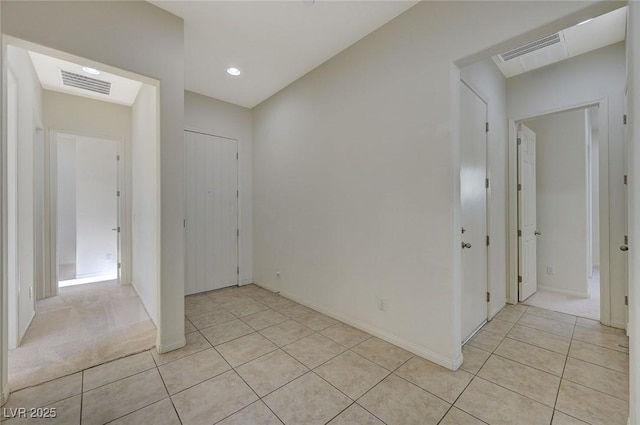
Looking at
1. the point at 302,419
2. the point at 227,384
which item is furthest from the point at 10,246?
the point at 302,419

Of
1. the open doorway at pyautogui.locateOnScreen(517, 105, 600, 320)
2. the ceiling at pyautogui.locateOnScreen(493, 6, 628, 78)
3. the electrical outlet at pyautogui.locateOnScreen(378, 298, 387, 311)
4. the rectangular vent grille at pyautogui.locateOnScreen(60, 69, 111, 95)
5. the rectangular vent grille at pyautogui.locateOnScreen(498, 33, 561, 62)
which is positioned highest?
the rectangular vent grille at pyautogui.locateOnScreen(60, 69, 111, 95)

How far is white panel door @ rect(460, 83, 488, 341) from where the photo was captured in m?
2.41

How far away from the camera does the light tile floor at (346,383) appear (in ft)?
5.24

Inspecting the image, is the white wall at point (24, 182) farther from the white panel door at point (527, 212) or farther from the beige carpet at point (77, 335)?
the white panel door at point (527, 212)

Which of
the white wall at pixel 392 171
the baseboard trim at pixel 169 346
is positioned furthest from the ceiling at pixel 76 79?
the baseboard trim at pixel 169 346

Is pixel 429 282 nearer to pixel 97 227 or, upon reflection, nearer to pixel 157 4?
pixel 157 4

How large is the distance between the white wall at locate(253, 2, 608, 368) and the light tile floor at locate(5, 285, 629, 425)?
0.33 m

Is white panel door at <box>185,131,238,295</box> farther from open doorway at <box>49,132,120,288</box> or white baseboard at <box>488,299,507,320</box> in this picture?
white baseboard at <box>488,299,507,320</box>

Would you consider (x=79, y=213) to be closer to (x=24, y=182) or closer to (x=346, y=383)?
(x=24, y=182)

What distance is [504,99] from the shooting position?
11.0ft

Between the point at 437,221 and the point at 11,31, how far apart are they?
3.19m

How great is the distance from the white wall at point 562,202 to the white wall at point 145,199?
494 cm

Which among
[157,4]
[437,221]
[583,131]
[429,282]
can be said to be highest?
[157,4]

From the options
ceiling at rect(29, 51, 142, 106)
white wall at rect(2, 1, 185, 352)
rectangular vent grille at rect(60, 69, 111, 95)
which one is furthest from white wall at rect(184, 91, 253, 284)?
white wall at rect(2, 1, 185, 352)
